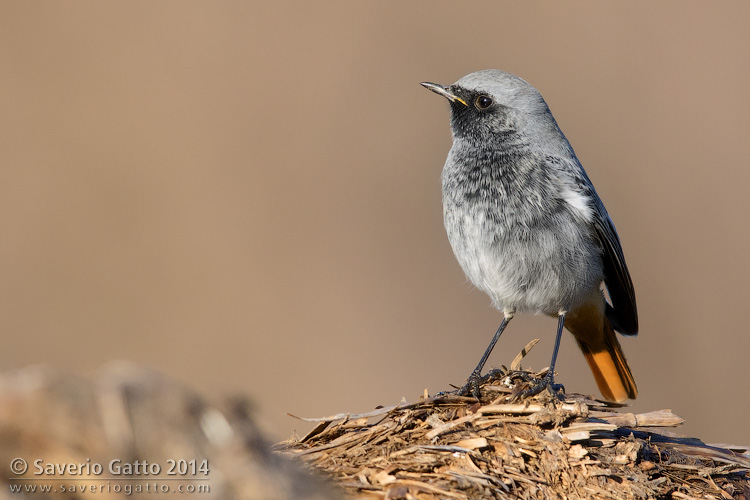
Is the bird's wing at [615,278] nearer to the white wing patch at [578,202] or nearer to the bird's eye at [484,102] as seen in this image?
the white wing patch at [578,202]

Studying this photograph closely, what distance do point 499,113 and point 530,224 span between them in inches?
34.6

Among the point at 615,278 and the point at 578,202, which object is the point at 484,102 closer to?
the point at 578,202

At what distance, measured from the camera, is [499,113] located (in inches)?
175

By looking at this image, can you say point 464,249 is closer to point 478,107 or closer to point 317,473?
point 478,107

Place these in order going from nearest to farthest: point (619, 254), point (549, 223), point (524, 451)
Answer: point (524, 451)
point (549, 223)
point (619, 254)

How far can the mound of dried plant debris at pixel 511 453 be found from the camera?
7.43 feet

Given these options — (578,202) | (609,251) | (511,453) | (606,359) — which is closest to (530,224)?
(578,202)

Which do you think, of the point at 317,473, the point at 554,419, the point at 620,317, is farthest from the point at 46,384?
the point at 620,317

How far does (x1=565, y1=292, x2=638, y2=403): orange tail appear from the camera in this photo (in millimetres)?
4613

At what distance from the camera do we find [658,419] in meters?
2.85

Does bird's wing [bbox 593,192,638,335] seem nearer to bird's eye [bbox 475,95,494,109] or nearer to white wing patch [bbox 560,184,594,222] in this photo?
white wing patch [bbox 560,184,594,222]

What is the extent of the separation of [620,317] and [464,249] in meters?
1.27

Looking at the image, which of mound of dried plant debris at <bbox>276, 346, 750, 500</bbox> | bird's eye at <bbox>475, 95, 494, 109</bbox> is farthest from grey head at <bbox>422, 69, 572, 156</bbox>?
mound of dried plant debris at <bbox>276, 346, 750, 500</bbox>

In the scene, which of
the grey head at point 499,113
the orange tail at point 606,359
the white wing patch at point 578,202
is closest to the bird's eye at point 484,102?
the grey head at point 499,113
